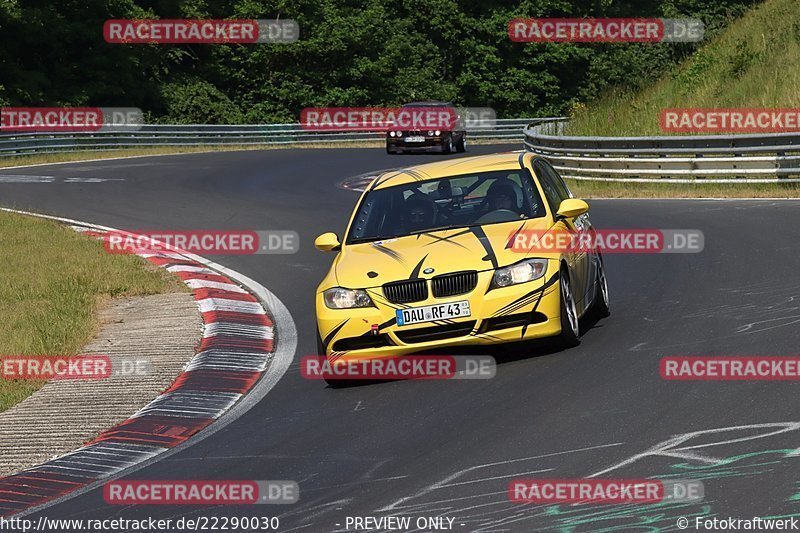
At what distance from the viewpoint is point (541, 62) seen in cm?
6138

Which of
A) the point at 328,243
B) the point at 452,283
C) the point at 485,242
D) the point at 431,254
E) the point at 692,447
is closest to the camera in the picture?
the point at 692,447

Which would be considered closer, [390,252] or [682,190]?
[390,252]

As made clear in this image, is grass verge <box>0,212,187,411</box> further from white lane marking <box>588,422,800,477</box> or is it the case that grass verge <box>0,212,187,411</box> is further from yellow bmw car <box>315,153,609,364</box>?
white lane marking <box>588,422,800,477</box>

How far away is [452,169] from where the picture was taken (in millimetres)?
11508

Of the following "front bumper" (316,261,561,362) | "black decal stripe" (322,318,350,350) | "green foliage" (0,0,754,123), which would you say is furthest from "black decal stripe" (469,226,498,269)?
"green foliage" (0,0,754,123)

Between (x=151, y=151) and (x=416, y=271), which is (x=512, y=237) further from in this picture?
(x=151, y=151)

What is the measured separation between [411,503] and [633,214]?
1441cm

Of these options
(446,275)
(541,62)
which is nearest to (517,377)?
(446,275)

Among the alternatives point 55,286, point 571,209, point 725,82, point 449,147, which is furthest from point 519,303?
point 449,147

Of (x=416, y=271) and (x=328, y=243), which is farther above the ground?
(x=328, y=243)

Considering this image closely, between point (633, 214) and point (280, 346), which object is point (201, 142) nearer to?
point (633, 214)

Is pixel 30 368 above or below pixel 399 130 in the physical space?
below

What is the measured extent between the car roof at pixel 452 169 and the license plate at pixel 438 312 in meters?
2.01

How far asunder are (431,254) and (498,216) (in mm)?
1049
